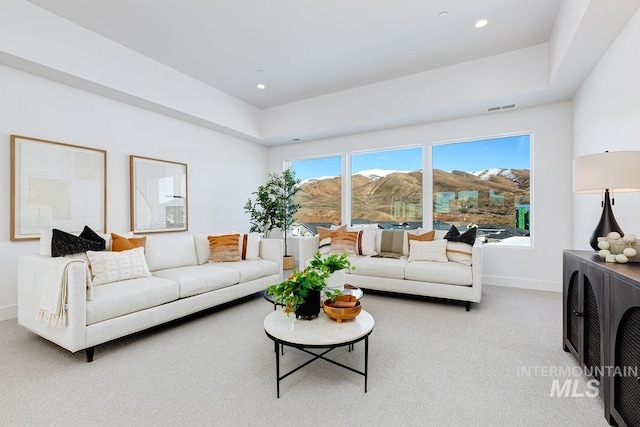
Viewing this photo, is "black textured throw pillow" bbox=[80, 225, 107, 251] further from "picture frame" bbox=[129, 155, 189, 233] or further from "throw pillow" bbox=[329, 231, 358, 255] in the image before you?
"throw pillow" bbox=[329, 231, 358, 255]

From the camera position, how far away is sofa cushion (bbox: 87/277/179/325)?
7.70 feet

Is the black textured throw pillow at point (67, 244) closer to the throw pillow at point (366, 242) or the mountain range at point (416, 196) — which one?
the throw pillow at point (366, 242)

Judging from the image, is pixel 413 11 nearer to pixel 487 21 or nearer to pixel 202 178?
pixel 487 21

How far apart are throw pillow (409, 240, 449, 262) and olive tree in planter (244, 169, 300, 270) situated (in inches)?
98.5

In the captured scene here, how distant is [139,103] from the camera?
13.4ft

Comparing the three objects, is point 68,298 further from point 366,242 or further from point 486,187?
point 486,187

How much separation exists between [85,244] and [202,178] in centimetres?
247

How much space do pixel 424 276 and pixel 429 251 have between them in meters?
0.41

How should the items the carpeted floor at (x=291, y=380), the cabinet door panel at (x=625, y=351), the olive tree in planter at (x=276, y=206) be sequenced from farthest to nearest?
the olive tree in planter at (x=276, y=206) → the carpeted floor at (x=291, y=380) → the cabinet door panel at (x=625, y=351)

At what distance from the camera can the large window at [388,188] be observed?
5.30 m

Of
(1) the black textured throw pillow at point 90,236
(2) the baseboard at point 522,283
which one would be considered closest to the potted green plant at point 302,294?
(1) the black textured throw pillow at point 90,236

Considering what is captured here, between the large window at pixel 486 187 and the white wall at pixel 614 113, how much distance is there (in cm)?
81

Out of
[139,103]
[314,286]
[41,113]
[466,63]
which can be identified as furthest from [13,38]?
[466,63]

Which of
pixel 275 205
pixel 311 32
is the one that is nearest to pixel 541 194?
pixel 311 32
